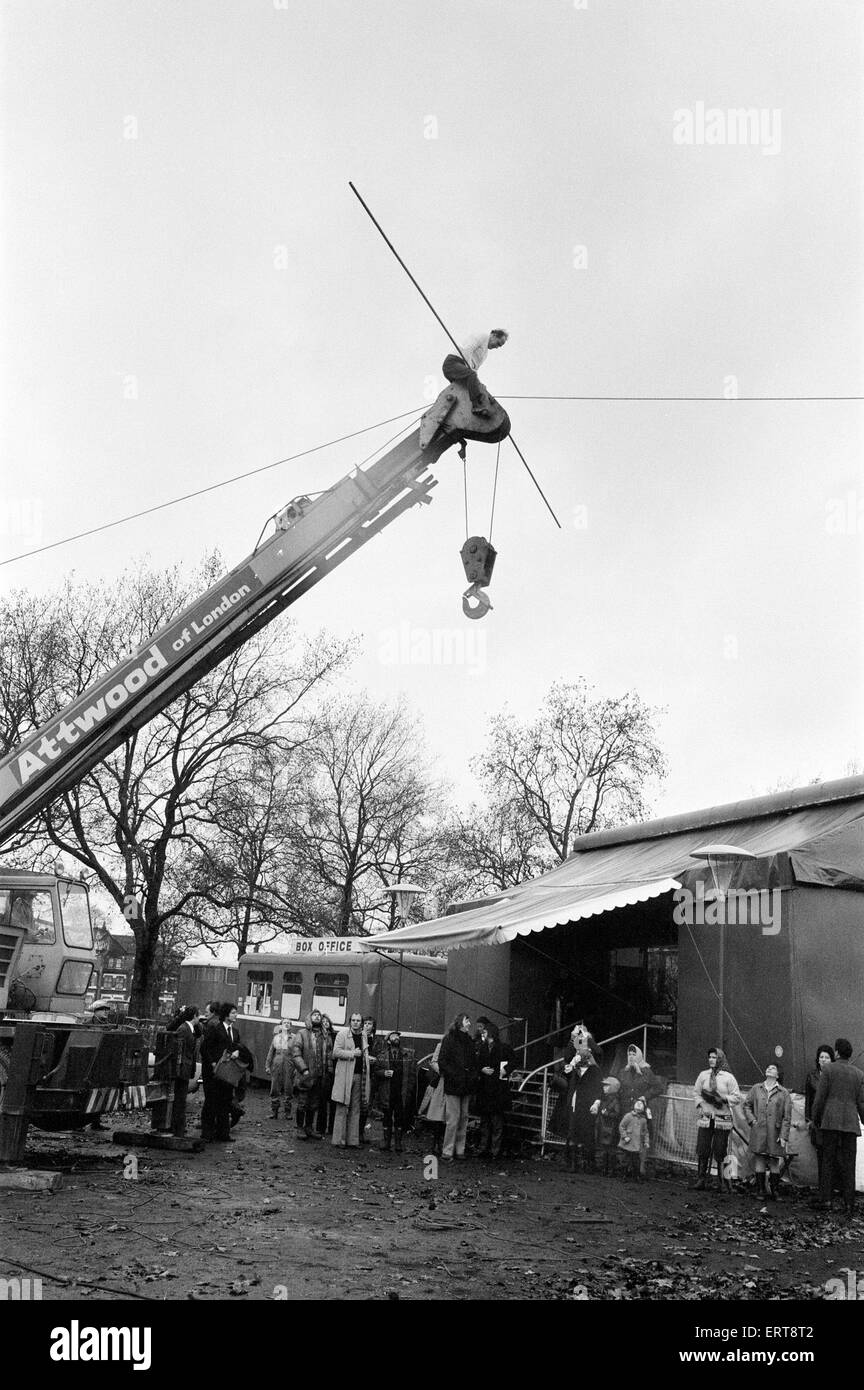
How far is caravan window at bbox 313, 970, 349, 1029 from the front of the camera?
23.8 meters

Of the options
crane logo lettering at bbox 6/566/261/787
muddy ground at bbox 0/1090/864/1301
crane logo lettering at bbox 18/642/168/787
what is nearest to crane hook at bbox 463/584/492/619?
crane logo lettering at bbox 6/566/261/787

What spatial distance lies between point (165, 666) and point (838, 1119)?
27.1 feet

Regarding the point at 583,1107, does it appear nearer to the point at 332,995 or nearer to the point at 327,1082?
the point at 327,1082

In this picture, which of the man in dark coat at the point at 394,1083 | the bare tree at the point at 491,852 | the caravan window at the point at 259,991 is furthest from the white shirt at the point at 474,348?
the bare tree at the point at 491,852

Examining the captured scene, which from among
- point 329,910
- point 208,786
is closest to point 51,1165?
point 208,786

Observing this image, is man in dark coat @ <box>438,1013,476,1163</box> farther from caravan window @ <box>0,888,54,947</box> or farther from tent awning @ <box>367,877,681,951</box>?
caravan window @ <box>0,888,54,947</box>

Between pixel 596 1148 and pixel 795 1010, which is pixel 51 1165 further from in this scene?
pixel 795 1010

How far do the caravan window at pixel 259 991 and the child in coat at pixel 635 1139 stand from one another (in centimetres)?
1395

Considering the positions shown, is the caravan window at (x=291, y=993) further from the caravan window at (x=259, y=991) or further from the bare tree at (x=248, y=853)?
the bare tree at (x=248, y=853)

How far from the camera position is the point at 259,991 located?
26.9 m

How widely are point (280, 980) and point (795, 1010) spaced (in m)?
15.0

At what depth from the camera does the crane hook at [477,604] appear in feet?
33.8

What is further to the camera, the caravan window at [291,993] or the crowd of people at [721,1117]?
the caravan window at [291,993]

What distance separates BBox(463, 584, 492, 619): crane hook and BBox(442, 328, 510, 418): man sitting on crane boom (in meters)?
1.68
